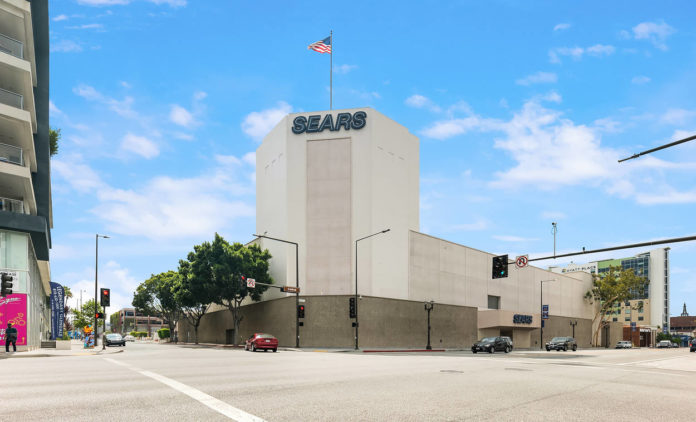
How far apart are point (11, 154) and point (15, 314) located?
1050 centimetres

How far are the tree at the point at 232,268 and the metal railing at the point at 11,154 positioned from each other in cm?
2325

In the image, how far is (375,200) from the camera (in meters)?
53.7

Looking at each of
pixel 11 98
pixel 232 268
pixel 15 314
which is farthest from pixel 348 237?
pixel 11 98

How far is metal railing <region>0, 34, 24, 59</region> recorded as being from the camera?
34.2 meters

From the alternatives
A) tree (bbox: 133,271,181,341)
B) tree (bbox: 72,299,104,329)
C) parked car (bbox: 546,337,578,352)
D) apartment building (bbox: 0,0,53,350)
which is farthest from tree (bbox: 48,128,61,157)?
tree (bbox: 72,299,104,329)

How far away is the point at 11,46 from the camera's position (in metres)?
34.6

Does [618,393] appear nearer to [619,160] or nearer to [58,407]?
[619,160]

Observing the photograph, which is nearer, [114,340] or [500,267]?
[500,267]

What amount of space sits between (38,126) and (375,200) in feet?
101

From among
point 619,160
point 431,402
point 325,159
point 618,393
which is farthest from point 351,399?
point 325,159

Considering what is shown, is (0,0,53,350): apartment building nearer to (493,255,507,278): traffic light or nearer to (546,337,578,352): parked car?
(493,255,507,278): traffic light

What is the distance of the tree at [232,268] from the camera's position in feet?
180

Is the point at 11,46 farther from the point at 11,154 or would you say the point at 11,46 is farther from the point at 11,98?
the point at 11,154

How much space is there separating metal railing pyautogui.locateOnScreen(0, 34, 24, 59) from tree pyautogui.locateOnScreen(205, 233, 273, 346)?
2676cm
